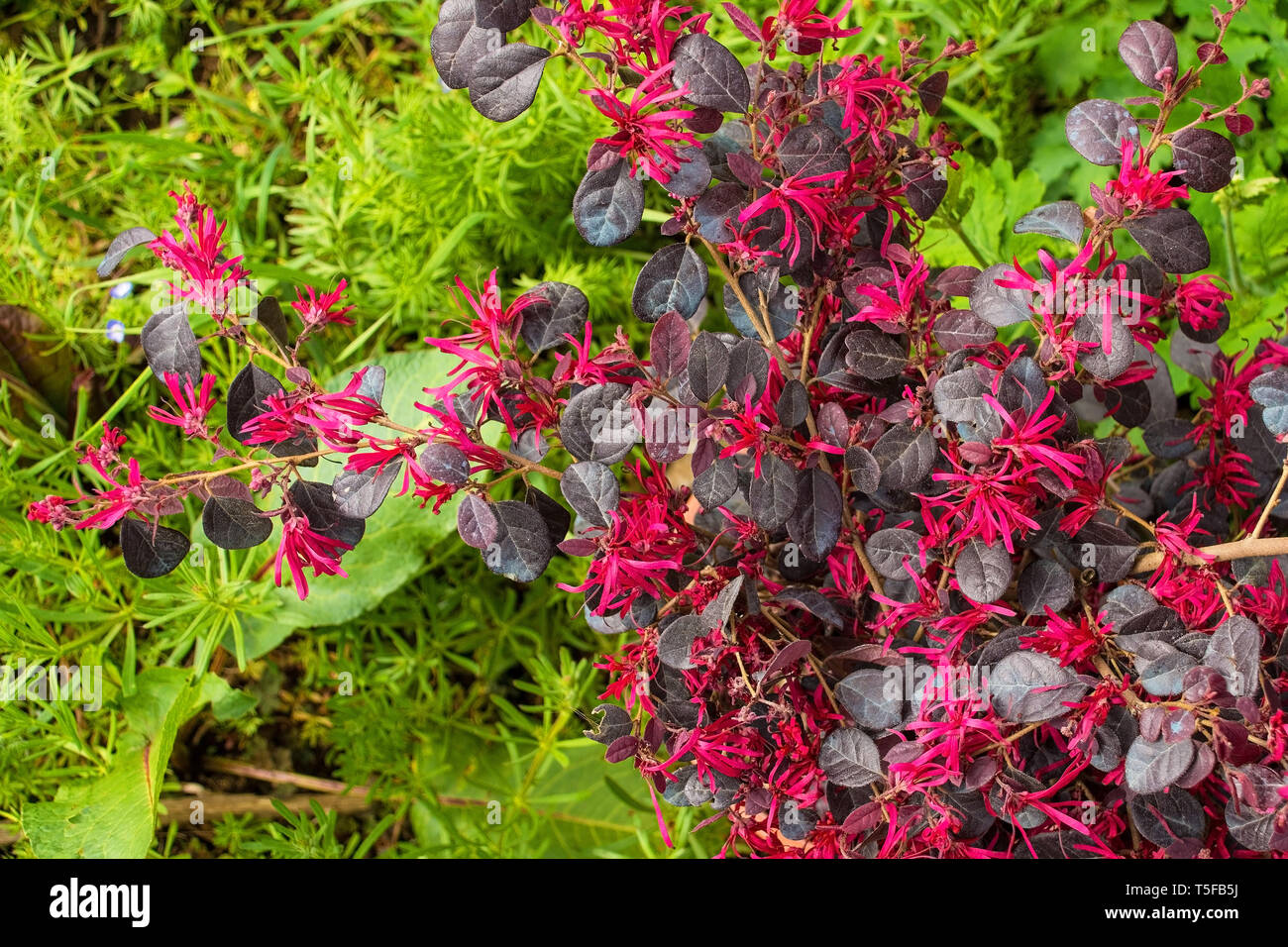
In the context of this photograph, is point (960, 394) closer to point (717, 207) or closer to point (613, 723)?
point (717, 207)

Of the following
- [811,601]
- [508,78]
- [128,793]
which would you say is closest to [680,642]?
[811,601]

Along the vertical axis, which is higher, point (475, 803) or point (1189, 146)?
point (1189, 146)

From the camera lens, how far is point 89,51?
1.76m

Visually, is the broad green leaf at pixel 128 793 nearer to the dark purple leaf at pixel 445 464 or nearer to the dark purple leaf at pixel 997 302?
the dark purple leaf at pixel 445 464

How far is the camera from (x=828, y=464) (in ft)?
3.17

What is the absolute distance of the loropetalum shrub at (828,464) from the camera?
760 mm

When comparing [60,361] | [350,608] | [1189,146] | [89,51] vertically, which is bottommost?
[350,608]

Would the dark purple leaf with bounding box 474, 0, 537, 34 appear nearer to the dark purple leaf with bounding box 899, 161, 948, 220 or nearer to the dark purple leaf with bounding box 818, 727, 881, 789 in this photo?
the dark purple leaf with bounding box 899, 161, 948, 220

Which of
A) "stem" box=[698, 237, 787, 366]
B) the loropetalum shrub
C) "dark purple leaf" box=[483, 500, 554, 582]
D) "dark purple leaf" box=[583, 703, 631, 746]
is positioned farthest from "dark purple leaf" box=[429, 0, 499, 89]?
"dark purple leaf" box=[583, 703, 631, 746]

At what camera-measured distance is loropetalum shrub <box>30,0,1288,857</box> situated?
29.9 inches

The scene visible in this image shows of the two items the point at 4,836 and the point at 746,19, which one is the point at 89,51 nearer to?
the point at 4,836

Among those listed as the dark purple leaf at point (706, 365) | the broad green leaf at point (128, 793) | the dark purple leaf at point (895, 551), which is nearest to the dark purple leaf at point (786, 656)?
the dark purple leaf at point (895, 551)
